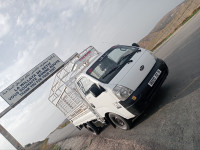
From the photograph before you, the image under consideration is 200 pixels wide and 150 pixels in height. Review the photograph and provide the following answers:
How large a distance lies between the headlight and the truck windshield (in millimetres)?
483

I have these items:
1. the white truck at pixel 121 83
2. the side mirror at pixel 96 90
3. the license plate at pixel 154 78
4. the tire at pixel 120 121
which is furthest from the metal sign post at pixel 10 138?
the license plate at pixel 154 78

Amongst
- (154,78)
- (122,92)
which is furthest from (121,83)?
(154,78)

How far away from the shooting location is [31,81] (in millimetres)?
13258

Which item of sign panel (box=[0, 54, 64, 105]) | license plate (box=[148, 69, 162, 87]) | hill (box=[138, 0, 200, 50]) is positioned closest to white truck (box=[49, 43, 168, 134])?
license plate (box=[148, 69, 162, 87])

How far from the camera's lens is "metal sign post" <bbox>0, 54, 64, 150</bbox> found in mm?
12578

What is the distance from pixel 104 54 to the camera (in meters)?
7.24

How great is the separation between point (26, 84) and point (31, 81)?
14.3 inches

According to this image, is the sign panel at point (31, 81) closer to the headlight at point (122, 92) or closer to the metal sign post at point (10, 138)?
the metal sign post at point (10, 138)

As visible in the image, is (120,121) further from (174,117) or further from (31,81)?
(31,81)

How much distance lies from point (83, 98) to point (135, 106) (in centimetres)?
256

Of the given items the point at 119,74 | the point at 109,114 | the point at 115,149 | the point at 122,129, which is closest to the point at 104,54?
the point at 119,74

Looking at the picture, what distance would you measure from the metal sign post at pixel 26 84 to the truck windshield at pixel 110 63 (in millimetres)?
7360

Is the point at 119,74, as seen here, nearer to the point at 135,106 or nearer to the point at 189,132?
the point at 135,106

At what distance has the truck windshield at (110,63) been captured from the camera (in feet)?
20.2
